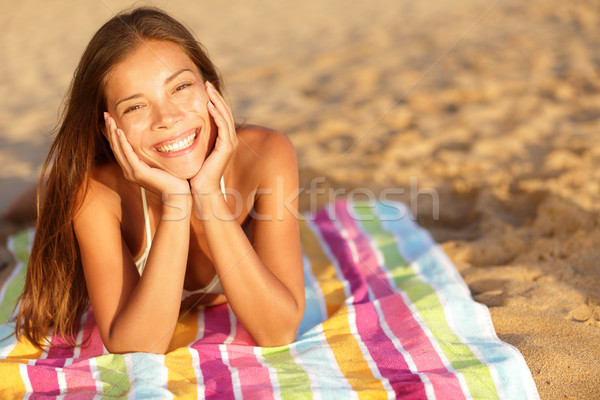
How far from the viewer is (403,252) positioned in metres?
3.20

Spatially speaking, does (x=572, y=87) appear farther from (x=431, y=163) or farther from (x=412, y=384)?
(x=412, y=384)

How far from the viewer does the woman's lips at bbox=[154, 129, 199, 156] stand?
2.15m

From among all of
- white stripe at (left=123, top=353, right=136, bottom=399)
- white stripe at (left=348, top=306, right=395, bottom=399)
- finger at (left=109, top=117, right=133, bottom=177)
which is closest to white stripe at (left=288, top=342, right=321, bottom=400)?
white stripe at (left=348, top=306, right=395, bottom=399)

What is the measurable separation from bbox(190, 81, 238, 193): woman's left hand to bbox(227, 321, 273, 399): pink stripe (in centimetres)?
63

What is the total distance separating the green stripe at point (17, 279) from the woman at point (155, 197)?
0.39 m

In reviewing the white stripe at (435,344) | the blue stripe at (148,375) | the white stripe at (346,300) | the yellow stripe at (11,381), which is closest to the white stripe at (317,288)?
the white stripe at (346,300)

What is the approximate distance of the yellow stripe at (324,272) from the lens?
2750 mm

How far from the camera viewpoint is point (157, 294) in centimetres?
209

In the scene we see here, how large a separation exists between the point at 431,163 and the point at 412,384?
2.64 metres

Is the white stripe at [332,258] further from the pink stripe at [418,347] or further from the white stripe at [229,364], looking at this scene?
the white stripe at [229,364]

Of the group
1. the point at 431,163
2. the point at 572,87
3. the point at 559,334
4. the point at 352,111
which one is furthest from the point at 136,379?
the point at 572,87

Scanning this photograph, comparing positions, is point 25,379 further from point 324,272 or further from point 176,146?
point 324,272

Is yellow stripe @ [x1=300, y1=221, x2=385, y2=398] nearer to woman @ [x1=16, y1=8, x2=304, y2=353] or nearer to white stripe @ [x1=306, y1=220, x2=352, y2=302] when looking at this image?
white stripe @ [x1=306, y1=220, x2=352, y2=302]

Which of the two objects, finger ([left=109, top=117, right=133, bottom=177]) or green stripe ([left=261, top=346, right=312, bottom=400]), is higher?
finger ([left=109, top=117, right=133, bottom=177])
